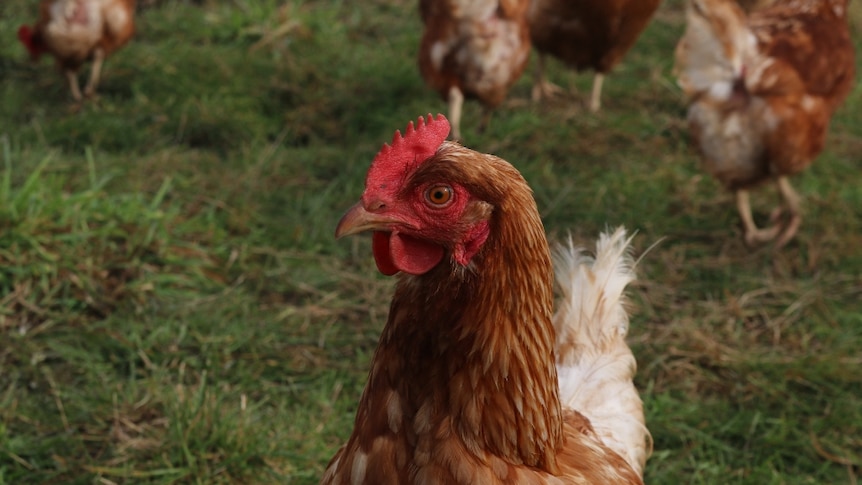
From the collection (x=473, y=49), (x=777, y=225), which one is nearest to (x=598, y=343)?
(x=777, y=225)

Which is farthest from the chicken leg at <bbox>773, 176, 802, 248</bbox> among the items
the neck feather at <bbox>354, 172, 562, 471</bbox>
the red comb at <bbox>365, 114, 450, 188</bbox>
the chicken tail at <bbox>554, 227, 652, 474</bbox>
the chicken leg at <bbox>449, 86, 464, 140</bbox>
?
→ the red comb at <bbox>365, 114, 450, 188</bbox>

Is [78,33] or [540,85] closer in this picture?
[78,33]

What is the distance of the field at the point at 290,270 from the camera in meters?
3.25

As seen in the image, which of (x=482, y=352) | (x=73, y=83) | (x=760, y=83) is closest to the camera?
(x=482, y=352)

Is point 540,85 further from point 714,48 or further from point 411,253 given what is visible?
point 411,253

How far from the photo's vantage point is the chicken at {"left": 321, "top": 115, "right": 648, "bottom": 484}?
5.53 feet

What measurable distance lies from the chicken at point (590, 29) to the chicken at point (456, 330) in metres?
4.36

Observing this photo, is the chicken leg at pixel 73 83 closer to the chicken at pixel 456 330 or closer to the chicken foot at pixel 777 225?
the chicken foot at pixel 777 225

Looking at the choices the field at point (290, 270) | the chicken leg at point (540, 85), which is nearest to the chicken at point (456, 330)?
the field at point (290, 270)

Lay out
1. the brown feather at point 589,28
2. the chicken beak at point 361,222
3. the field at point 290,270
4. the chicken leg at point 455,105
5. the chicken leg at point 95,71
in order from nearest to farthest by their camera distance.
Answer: the chicken beak at point 361,222, the field at point 290,270, the chicken leg at point 455,105, the brown feather at point 589,28, the chicken leg at point 95,71

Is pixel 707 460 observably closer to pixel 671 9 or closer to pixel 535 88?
pixel 535 88

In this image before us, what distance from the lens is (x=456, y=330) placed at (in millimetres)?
1760

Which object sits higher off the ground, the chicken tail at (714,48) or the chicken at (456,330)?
the chicken at (456,330)

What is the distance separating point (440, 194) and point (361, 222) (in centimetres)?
15
